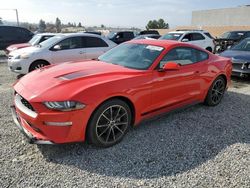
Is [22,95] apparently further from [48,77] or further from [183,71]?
[183,71]

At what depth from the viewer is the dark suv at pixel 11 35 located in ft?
47.5

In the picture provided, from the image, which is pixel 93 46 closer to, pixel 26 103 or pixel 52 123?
A: pixel 26 103

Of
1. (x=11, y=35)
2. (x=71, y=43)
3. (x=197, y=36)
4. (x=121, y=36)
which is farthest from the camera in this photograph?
(x=121, y=36)

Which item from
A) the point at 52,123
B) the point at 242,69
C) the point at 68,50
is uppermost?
the point at 68,50

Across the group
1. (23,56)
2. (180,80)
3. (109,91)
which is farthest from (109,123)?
(23,56)

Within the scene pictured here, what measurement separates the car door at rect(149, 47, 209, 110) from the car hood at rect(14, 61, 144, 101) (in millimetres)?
478

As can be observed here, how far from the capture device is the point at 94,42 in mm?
8672

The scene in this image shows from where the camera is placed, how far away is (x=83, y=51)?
8.34 metres

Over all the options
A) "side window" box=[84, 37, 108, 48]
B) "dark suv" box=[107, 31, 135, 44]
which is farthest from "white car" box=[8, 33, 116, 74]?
"dark suv" box=[107, 31, 135, 44]

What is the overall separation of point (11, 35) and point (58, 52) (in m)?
8.50

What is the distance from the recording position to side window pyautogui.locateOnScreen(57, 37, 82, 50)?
8.11 m

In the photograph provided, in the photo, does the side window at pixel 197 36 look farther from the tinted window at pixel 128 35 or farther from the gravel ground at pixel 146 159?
the gravel ground at pixel 146 159

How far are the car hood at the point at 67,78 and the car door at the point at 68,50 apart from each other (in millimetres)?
3859

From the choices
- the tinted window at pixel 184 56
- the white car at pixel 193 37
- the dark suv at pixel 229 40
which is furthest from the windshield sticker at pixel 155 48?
the dark suv at pixel 229 40
